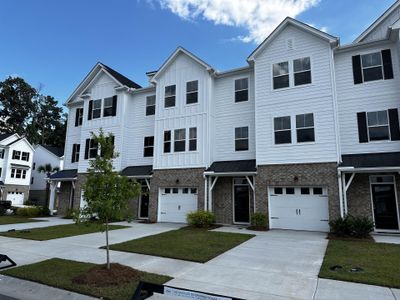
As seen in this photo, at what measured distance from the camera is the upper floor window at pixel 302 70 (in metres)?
15.0

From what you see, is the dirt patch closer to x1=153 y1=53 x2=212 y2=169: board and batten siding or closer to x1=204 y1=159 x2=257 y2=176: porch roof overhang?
x1=204 y1=159 x2=257 y2=176: porch roof overhang

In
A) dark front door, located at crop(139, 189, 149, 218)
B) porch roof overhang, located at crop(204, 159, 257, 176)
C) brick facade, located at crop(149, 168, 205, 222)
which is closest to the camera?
porch roof overhang, located at crop(204, 159, 257, 176)

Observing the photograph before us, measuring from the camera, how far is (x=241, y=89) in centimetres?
1766

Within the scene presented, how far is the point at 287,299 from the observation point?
17.5 ft

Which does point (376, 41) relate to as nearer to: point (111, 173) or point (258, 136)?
point (258, 136)

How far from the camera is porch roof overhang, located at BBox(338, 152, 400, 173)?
Answer: 12453 millimetres

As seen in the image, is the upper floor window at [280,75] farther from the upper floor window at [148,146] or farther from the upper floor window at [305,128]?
the upper floor window at [148,146]

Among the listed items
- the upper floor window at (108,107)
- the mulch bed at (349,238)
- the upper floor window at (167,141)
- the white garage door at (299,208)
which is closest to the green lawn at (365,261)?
the mulch bed at (349,238)

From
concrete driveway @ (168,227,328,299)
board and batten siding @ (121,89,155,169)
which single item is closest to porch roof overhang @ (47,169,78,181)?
board and batten siding @ (121,89,155,169)

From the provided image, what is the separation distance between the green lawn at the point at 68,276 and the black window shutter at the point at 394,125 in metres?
12.7

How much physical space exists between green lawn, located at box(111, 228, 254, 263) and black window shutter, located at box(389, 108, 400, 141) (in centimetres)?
835

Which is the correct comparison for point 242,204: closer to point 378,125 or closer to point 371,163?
point 371,163

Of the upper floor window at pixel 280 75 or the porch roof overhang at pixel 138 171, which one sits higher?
the upper floor window at pixel 280 75

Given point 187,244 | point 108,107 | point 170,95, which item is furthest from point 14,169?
point 187,244
